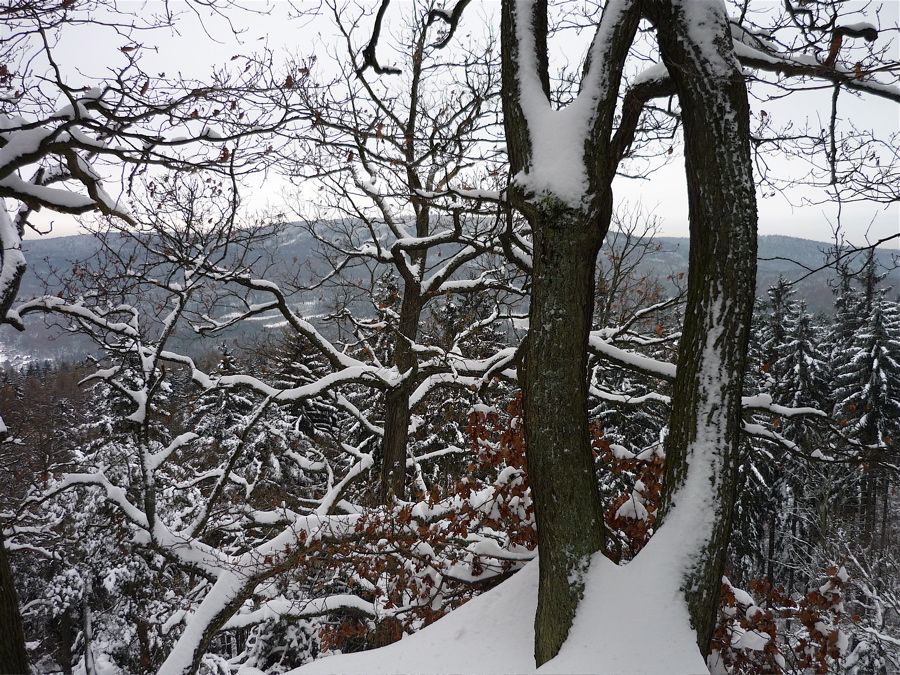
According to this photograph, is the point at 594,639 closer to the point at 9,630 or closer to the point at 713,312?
the point at 713,312

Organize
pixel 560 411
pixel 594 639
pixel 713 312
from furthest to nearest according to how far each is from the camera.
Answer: pixel 560 411 → pixel 713 312 → pixel 594 639

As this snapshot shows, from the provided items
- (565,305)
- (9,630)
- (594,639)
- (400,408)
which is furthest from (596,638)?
(400,408)

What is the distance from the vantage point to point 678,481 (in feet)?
9.37

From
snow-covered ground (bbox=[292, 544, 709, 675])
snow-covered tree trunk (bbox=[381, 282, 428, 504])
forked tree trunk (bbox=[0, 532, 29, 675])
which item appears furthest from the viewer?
snow-covered tree trunk (bbox=[381, 282, 428, 504])

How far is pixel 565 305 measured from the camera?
303cm

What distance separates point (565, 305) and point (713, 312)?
86cm

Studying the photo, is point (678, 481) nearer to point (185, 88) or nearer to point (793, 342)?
point (185, 88)

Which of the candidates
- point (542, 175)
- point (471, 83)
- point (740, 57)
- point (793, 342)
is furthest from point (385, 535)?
point (793, 342)

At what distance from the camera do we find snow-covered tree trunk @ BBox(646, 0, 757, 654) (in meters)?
2.76

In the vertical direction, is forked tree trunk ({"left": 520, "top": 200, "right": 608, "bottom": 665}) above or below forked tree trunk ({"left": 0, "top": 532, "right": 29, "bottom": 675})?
above

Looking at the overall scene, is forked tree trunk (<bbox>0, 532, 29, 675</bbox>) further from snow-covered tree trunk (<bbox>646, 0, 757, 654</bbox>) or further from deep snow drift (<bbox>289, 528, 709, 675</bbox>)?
snow-covered tree trunk (<bbox>646, 0, 757, 654</bbox>)

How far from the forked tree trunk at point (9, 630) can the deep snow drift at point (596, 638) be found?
1.71m

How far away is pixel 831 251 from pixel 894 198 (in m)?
0.53

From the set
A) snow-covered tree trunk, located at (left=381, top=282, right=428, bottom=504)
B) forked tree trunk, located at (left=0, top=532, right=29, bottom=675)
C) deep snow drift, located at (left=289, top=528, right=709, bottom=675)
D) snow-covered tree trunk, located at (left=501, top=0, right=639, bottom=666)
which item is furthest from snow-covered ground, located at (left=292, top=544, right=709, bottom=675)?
snow-covered tree trunk, located at (left=381, top=282, right=428, bottom=504)
